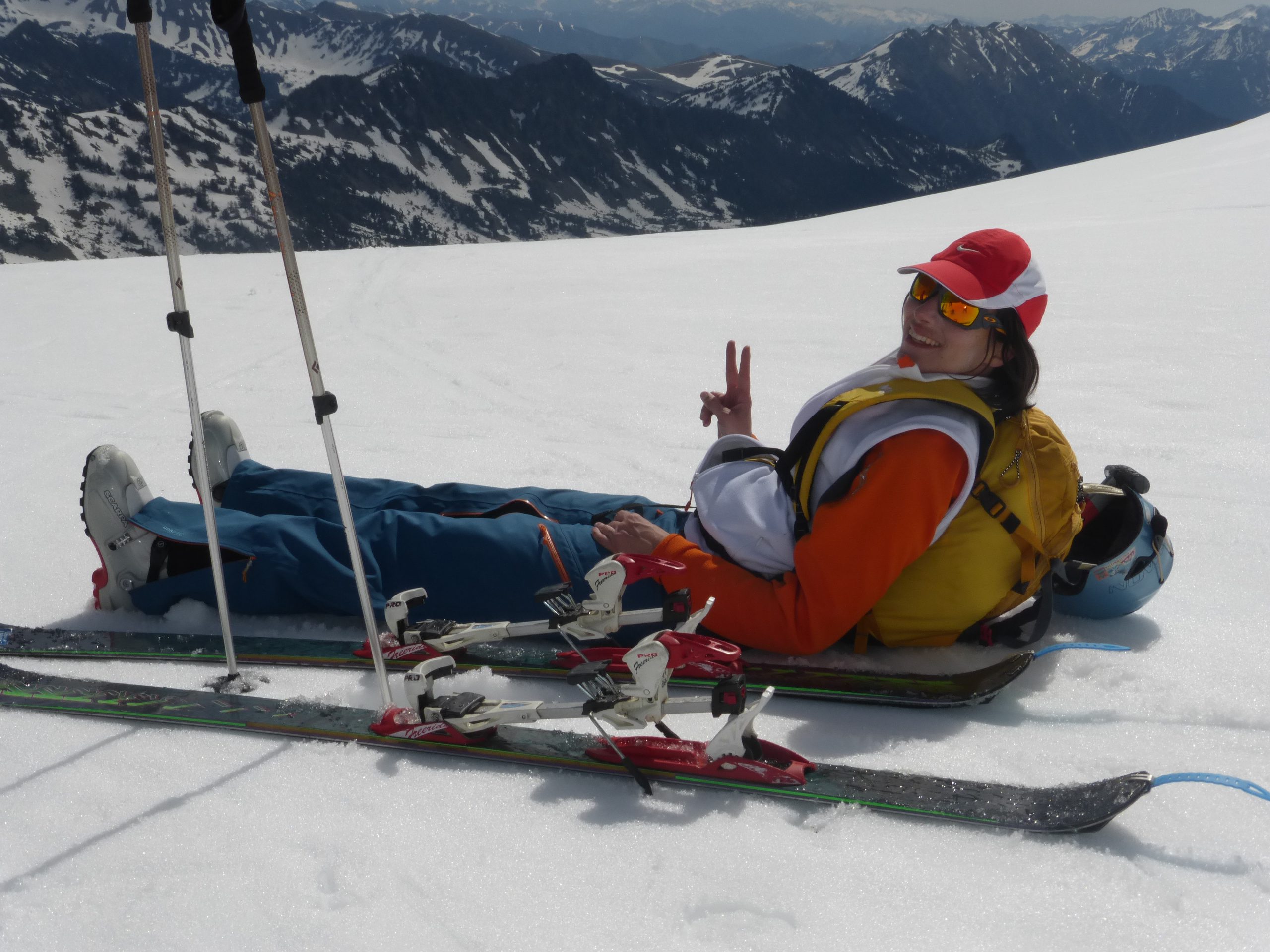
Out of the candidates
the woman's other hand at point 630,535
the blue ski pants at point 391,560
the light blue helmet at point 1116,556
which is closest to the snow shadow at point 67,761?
the blue ski pants at point 391,560

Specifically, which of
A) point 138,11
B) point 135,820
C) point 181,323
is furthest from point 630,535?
point 138,11

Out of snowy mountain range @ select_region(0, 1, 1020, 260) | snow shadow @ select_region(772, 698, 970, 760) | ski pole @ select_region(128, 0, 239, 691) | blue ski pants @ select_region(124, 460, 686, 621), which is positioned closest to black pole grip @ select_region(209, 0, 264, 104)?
ski pole @ select_region(128, 0, 239, 691)

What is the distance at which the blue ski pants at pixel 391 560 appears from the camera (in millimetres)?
3082

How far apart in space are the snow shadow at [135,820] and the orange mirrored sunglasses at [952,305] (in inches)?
87.1

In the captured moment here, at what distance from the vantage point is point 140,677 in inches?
120

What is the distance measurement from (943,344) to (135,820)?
2.48 m

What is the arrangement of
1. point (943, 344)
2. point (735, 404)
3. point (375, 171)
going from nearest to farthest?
point (943, 344), point (735, 404), point (375, 171)

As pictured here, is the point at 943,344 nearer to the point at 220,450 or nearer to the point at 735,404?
the point at 735,404

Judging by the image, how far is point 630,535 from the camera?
9.91 feet

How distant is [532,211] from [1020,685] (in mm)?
175171

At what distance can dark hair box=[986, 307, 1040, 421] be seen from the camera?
8.53 feet

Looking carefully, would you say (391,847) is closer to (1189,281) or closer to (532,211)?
(1189,281)

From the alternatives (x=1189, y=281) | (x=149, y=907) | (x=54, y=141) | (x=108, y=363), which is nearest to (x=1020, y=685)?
(x=149, y=907)

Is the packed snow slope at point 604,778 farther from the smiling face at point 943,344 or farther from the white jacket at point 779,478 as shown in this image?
the smiling face at point 943,344
